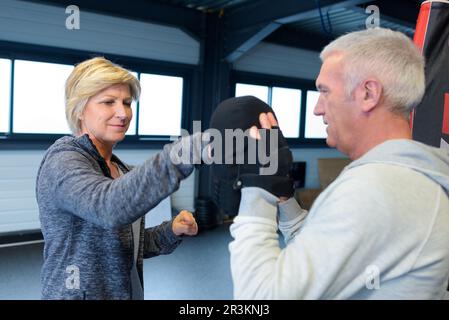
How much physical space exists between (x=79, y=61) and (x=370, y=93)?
4.88m

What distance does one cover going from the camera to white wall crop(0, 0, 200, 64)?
4.75 metres

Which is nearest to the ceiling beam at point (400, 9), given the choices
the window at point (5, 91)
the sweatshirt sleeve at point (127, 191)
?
the window at point (5, 91)

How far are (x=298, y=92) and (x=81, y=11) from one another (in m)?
4.11

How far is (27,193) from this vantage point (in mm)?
5059

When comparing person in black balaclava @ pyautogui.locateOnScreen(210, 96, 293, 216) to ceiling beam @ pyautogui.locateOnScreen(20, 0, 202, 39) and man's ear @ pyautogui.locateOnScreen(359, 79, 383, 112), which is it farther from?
ceiling beam @ pyautogui.locateOnScreen(20, 0, 202, 39)

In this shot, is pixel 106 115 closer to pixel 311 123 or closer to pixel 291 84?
pixel 291 84

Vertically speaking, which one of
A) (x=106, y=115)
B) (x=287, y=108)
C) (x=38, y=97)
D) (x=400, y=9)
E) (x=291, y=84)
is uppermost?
(x=400, y=9)

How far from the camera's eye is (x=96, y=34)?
5324 millimetres

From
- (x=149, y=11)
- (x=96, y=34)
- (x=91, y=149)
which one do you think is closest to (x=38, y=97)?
(x=96, y=34)

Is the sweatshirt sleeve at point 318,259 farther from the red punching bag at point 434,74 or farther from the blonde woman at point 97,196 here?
the red punching bag at point 434,74

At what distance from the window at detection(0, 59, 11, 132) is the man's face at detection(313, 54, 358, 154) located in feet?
15.0

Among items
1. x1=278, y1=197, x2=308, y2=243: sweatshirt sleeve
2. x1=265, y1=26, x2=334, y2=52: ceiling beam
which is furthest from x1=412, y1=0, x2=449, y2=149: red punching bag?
x1=265, y1=26, x2=334, y2=52: ceiling beam
